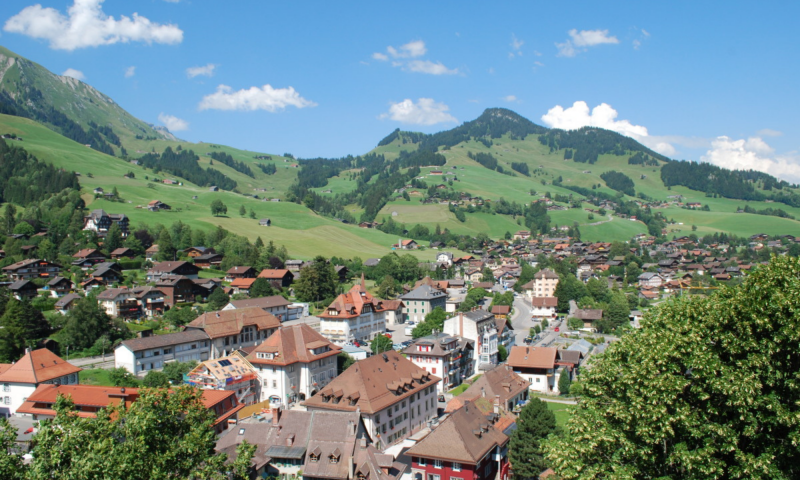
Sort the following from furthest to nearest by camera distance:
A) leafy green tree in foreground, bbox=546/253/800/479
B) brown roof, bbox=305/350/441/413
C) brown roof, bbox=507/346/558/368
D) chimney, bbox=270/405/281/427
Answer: brown roof, bbox=507/346/558/368
brown roof, bbox=305/350/441/413
chimney, bbox=270/405/281/427
leafy green tree in foreground, bbox=546/253/800/479

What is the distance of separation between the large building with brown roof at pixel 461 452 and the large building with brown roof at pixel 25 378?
32.4 m

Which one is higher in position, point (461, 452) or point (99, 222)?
point (99, 222)

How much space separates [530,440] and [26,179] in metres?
161

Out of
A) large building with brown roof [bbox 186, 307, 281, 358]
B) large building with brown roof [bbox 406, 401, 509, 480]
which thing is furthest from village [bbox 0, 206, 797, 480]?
large building with brown roof [bbox 186, 307, 281, 358]

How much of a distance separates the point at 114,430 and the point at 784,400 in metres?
21.3

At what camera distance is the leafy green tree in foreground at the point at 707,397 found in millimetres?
17000

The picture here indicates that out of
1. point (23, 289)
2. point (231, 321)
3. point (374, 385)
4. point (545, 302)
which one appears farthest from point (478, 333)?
point (23, 289)

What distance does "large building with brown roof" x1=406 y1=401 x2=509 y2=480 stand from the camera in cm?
3544

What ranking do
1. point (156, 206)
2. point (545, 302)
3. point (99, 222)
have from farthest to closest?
point (156, 206)
point (99, 222)
point (545, 302)

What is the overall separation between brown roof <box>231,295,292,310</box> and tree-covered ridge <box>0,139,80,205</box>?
91020 millimetres

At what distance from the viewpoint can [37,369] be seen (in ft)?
160

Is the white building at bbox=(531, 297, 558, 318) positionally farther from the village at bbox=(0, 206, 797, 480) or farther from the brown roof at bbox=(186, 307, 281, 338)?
the brown roof at bbox=(186, 307, 281, 338)

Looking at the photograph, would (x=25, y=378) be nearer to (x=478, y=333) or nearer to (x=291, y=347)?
(x=291, y=347)

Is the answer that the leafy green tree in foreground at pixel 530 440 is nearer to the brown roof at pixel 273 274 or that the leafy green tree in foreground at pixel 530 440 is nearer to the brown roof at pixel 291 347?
the brown roof at pixel 291 347
